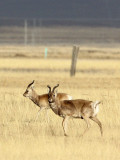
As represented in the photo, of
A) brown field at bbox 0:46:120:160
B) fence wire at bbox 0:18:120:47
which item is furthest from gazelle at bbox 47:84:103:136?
fence wire at bbox 0:18:120:47

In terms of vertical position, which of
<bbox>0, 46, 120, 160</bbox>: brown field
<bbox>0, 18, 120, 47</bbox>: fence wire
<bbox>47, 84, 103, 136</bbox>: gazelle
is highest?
<bbox>0, 18, 120, 47</bbox>: fence wire

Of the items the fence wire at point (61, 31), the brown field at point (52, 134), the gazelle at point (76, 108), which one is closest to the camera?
the brown field at point (52, 134)

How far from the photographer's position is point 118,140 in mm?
11133

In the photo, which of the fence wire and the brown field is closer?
the brown field

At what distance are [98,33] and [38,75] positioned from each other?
114891mm

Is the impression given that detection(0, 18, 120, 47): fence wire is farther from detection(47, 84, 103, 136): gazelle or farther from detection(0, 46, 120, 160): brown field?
detection(47, 84, 103, 136): gazelle

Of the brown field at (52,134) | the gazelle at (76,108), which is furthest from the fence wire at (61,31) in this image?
the gazelle at (76,108)

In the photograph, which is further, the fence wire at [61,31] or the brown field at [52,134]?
the fence wire at [61,31]

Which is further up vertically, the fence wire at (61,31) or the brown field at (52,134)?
the fence wire at (61,31)

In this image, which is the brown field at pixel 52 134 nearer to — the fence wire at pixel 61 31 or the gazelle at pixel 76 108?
the gazelle at pixel 76 108

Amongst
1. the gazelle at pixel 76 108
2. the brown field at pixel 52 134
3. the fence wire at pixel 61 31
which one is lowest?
the brown field at pixel 52 134

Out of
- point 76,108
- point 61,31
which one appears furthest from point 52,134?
point 61,31

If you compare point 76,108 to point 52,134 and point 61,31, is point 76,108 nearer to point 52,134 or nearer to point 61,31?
point 52,134

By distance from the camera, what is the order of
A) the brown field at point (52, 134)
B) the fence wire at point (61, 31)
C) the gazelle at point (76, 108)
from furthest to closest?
1. the fence wire at point (61, 31)
2. the gazelle at point (76, 108)
3. the brown field at point (52, 134)
